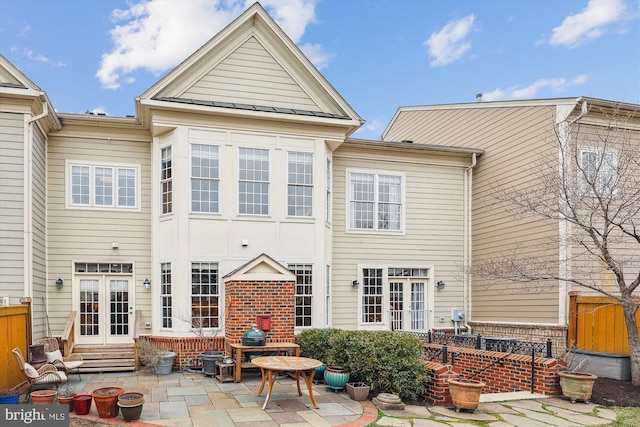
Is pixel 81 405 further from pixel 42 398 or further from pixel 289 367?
pixel 289 367

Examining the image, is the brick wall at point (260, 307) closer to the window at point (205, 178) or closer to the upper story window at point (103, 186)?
the window at point (205, 178)

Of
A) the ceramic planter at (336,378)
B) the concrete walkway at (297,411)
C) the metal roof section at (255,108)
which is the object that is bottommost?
the concrete walkway at (297,411)

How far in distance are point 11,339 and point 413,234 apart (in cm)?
1002

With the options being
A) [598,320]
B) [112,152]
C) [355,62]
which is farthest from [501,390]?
[355,62]

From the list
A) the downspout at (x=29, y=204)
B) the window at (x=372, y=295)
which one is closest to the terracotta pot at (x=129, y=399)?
the downspout at (x=29, y=204)

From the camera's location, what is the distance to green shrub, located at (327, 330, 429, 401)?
25.2ft

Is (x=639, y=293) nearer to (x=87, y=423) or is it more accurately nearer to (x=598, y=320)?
(x=598, y=320)

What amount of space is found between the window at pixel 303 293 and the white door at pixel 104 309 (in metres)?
4.02

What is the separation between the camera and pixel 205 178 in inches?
438

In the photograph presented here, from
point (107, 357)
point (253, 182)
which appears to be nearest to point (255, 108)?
point (253, 182)

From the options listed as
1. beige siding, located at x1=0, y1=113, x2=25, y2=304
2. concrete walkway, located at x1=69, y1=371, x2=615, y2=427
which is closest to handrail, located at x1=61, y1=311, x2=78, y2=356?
beige siding, located at x1=0, y1=113, x2=25, y2=304

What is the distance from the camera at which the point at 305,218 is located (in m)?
11.9

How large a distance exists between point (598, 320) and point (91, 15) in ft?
56.4

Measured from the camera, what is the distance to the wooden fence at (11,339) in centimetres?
785
